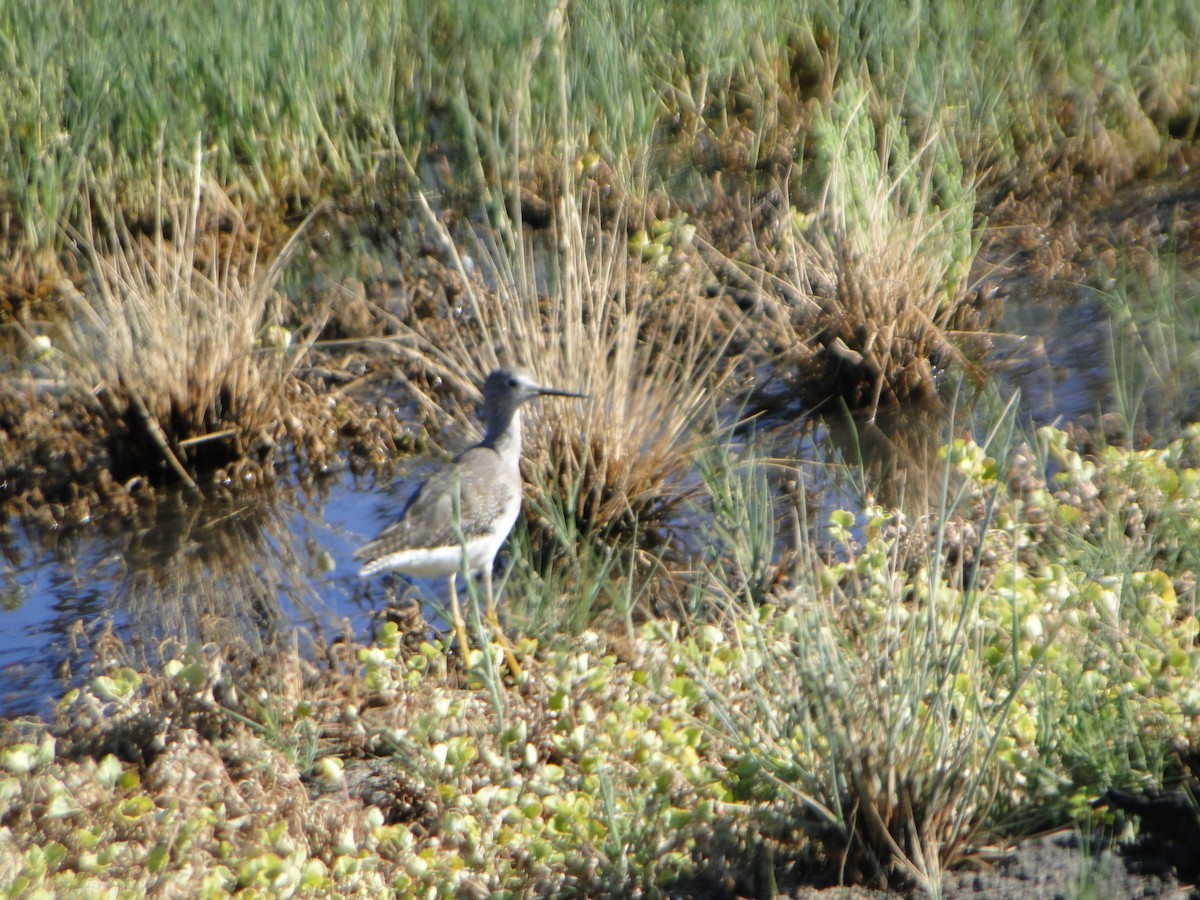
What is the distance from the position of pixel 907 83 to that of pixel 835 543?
4243 millimetres

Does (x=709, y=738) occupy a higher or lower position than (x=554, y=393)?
lower

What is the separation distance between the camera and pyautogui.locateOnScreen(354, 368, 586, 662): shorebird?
523cm

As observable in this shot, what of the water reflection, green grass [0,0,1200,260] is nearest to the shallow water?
the water reflection

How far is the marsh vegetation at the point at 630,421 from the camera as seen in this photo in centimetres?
346

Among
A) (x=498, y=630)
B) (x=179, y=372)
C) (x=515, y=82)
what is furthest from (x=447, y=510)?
(x=515, y=82)

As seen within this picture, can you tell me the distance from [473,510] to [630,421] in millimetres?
947

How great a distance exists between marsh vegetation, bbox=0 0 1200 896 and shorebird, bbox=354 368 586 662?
0.19 m

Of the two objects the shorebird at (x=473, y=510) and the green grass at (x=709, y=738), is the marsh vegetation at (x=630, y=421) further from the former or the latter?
the shorebird at (x=473, y=510)

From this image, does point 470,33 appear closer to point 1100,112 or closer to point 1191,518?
point 1100,112

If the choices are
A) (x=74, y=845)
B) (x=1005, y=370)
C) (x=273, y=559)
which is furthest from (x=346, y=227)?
(x=74, y=845)

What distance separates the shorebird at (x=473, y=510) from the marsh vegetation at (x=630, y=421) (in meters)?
0.19

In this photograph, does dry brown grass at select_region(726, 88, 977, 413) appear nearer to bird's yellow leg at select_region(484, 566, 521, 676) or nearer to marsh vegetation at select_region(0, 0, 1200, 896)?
marsh vegetation at select_region(0, 0, 1200, 896)

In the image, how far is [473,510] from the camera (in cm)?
546

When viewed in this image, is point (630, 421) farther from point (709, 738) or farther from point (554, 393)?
point (709, 738)
